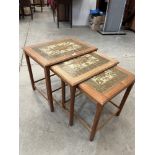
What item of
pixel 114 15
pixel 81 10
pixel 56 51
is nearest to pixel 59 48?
pixel 56 51

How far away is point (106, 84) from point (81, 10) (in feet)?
12.3

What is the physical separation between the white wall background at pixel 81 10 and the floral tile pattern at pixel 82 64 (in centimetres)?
326

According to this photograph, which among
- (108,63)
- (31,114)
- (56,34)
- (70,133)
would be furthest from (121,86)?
(56,34)

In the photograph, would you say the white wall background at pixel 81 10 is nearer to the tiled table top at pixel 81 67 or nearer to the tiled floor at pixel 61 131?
the tiled floor at pixel 61 131

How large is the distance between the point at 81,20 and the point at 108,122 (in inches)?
146

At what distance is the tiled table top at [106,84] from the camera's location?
3.37ft

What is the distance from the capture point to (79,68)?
1.28 m

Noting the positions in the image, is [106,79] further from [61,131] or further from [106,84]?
[61,131]

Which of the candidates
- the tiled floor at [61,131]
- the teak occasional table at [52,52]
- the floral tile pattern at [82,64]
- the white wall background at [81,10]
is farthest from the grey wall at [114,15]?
the floral tile pattern at [82,64]

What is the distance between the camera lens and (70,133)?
1.46 metres

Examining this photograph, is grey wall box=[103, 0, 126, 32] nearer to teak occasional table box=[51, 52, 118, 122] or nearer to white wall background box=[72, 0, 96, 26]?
white wall background box=[72, 0, 96, 26]

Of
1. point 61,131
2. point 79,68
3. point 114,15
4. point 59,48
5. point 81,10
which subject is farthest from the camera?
point 81,10

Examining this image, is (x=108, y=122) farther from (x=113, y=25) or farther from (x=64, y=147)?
(x=113, y=25)
